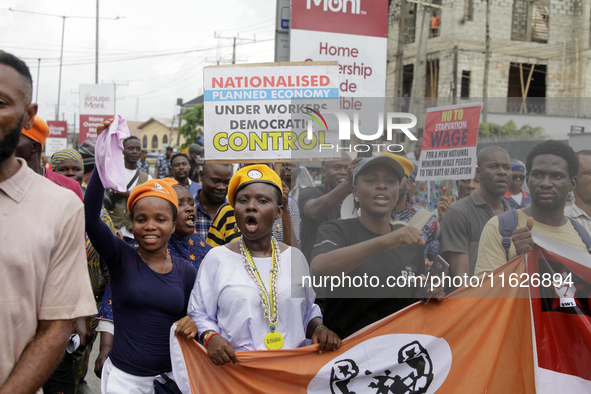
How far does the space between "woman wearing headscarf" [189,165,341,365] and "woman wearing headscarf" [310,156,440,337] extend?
22cm

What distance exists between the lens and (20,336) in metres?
1.51

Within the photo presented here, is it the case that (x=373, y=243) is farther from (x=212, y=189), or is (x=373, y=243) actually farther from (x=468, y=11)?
(x=468, y=11)

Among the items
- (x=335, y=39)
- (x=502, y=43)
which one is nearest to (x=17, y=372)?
(x=335, y=39)

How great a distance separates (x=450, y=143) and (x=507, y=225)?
1.91 ft

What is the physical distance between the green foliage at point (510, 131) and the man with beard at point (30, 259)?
2.32 m

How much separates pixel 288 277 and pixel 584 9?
2952cm

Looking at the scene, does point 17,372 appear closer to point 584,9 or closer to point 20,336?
point 20,336

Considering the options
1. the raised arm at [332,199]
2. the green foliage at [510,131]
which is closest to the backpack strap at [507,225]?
the green foliage at [510,131]

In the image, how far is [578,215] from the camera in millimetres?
2832

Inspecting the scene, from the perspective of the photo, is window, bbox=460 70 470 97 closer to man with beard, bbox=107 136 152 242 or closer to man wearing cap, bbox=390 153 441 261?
man with beard, bbox=107 136 152 242

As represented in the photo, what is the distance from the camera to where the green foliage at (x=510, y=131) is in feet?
9.49

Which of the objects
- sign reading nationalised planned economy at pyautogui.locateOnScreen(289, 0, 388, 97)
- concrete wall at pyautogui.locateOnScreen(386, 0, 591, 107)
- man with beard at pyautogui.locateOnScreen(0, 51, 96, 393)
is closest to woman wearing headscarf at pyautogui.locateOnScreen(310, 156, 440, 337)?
man with beard at pyautogui.locateOnScreen(0, 51, 96, 393)

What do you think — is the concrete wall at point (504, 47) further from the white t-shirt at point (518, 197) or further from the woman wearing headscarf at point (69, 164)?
the white t-shirt at point (518, 197)

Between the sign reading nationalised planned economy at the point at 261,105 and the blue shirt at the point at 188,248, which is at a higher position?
the sign reading nationalised planned economy at the point at 261,105
